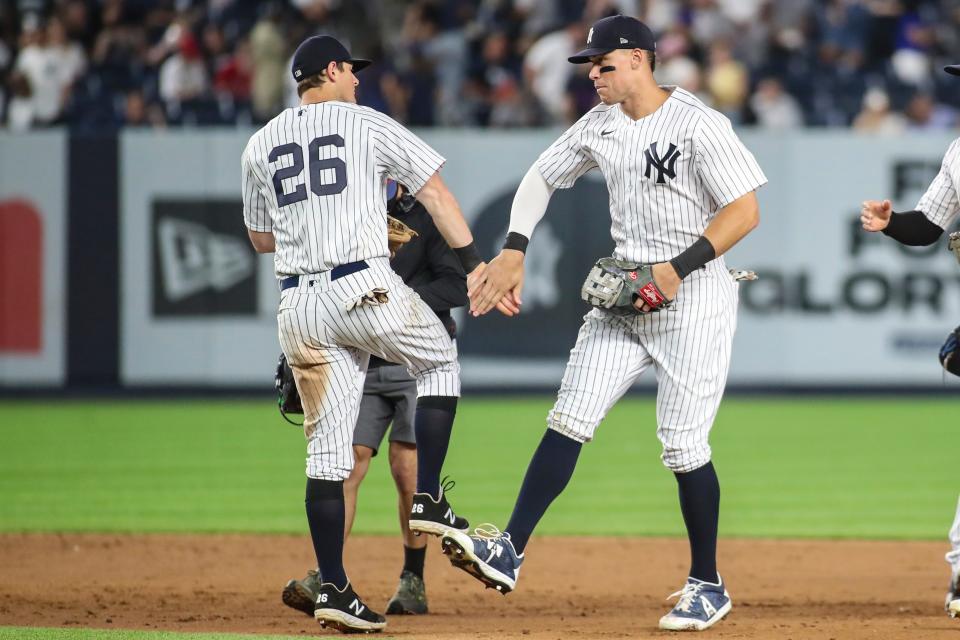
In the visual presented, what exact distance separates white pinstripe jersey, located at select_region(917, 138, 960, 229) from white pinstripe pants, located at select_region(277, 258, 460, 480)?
2.05 metres

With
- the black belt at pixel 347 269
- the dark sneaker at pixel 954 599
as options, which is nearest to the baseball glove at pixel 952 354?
the dark sneaker at pixel 954 599

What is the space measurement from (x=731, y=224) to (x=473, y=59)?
35.4 ft

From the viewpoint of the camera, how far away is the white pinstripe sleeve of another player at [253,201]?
17.6 ft

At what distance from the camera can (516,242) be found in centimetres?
561

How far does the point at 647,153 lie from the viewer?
5.32 m

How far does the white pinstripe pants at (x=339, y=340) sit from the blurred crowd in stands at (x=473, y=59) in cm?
917

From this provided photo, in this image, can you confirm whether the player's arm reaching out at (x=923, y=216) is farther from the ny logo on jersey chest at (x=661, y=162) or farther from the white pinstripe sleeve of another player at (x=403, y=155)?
the white pinstripe sleeve of another player at (x=403, y=155)

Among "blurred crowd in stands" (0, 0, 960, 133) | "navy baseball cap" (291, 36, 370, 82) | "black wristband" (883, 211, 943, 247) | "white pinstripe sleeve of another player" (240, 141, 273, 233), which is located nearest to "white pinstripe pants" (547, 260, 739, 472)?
"black wristband" (883, 211, 943, 247)

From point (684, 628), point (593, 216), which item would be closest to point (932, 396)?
point (593, 216)

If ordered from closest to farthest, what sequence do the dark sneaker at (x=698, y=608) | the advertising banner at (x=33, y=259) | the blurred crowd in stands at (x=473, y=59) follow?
the dark sneaker at (x=698, y=608), the advertising banner at (x=33, y=259), the blurred crowd in stands at (x=473, y=59)

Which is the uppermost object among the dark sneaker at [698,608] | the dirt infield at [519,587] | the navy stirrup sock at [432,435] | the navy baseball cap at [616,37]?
the navy baseball cap at [616,37]

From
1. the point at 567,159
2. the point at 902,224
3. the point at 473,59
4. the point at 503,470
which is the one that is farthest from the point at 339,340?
the point at 473,59

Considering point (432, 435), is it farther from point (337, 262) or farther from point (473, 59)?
point (473, 59)

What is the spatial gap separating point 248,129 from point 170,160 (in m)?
0.83
